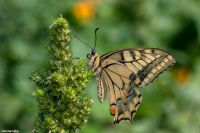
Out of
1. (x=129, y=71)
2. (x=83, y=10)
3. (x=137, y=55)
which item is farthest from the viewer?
(x=83, y=10)

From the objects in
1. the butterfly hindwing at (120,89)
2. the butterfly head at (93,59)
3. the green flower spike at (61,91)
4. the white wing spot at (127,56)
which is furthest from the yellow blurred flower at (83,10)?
the green flower spike at (61,91)

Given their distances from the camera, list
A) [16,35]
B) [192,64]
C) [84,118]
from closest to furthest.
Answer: [84,118]
[16,35]
[192,64]

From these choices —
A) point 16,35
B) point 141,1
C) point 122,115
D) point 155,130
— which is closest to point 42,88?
point 122,115

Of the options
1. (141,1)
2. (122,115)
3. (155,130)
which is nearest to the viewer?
(122,115)

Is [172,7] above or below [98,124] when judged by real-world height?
above

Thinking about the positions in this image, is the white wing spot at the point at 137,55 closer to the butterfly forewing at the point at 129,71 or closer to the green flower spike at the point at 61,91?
the butterfly forewing at the point at 129,71

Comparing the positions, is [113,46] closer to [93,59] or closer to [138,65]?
[138,65]

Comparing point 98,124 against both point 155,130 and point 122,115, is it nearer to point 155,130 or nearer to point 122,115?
point 155,130

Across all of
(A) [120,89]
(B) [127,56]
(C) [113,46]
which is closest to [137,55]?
(B) [127,56]
